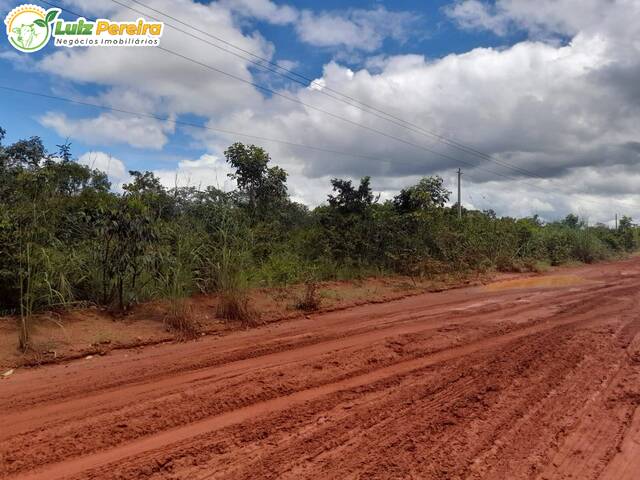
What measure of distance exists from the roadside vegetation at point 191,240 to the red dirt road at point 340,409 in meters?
1.66

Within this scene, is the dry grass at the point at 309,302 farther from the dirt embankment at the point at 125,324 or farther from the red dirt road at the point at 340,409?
the red dirt road at the point at 340,409

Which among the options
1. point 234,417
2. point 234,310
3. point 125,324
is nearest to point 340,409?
point 234,417

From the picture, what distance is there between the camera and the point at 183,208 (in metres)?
9.97

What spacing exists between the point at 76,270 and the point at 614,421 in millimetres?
7422

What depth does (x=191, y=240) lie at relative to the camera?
8.94 m

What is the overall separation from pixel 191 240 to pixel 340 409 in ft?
18.0

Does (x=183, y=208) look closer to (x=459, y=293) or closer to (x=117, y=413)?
(x=117, y=413)

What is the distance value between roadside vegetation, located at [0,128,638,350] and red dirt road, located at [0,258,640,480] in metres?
1.66

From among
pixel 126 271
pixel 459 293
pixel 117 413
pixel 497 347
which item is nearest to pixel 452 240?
pixel 459 293

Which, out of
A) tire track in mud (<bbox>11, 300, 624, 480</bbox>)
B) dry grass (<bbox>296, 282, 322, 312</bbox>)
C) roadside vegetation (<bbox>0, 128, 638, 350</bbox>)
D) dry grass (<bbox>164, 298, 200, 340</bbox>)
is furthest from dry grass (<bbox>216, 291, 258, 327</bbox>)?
tire track in mud (<bbox>11, 300, 624, 480</bbox>)

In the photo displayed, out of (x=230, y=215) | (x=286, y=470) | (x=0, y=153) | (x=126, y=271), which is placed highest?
(x=0, y=153)

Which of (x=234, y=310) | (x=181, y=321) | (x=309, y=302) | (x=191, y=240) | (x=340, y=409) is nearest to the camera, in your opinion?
(x=340, y=409)

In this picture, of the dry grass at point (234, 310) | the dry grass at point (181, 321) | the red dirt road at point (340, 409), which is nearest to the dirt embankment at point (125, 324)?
the dry grass at point (181, 321)

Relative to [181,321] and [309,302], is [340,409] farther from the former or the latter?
[309,302]
